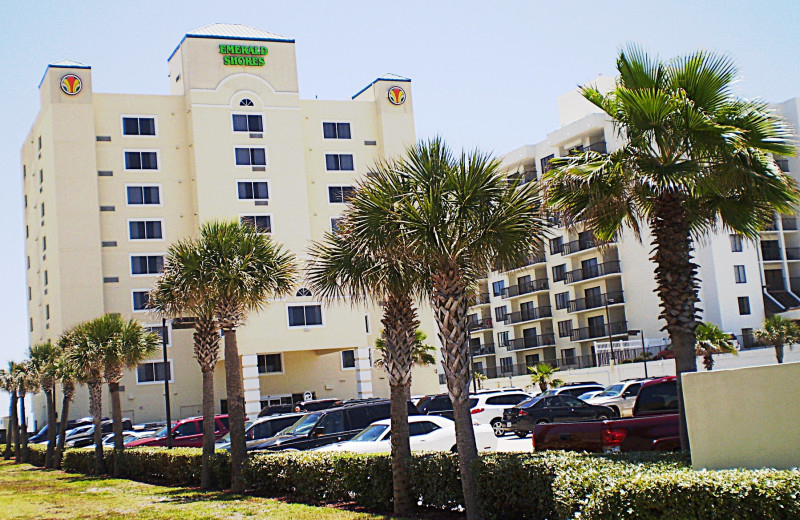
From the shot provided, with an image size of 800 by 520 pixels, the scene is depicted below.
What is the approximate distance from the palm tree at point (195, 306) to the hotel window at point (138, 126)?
3821 centimetres

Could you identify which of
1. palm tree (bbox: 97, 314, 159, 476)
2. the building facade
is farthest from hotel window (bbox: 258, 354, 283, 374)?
palm tree (bbox: 97, 314, 159, 476)

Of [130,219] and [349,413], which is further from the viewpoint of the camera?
[130,219]

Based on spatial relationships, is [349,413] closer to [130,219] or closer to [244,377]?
[244,377]

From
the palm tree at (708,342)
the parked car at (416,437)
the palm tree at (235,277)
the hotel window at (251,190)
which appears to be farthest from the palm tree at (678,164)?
the hotel window at (251,190)

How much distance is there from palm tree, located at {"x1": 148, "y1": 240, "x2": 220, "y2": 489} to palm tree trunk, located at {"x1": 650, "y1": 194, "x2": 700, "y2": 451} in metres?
12.6

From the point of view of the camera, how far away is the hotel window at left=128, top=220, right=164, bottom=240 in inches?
2335

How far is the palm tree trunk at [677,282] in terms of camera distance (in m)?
12.8

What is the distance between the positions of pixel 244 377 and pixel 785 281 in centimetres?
4092

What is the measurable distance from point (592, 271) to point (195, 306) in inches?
1942

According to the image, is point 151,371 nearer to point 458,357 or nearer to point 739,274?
point 739,274

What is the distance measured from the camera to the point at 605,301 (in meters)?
65.2

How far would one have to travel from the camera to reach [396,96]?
65.3 m

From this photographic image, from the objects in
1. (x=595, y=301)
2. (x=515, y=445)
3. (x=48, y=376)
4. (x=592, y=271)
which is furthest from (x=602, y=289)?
(x=515, y=445)

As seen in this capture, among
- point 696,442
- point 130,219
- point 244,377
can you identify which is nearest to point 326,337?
point 244,377
